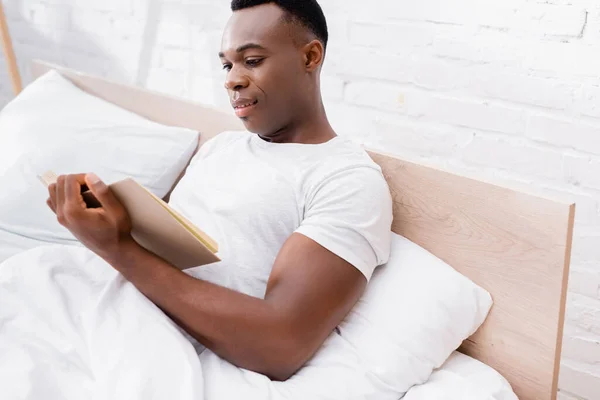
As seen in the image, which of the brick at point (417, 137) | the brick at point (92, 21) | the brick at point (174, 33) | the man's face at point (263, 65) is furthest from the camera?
the brick at point (92, 21)

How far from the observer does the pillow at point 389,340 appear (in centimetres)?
98

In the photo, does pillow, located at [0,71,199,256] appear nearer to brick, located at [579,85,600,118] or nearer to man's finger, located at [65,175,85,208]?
man's finger, located at [65,175,85,208]

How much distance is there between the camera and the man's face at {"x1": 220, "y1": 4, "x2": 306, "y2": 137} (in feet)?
3.70

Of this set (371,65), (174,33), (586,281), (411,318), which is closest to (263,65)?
(411,318)

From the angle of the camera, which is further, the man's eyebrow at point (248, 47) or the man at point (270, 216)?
the man's eyebrow at point (248, 47)

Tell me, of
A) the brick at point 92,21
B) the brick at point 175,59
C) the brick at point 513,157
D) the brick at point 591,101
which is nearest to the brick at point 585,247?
the brick at point 513,157

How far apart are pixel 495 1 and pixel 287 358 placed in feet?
2.73

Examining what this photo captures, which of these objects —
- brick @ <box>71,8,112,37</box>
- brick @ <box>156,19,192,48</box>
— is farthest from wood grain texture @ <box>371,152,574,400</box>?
brick @ <box>71,8,112,37</box>

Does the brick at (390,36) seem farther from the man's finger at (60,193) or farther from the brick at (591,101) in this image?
the man's finger at (60,193)

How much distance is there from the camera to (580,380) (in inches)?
57.5

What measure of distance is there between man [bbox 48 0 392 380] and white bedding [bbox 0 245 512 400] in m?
0.04

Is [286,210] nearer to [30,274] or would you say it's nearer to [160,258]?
[160,258]

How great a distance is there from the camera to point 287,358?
3.26 ft

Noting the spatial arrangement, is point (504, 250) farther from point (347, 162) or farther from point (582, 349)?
point (582, 349)
